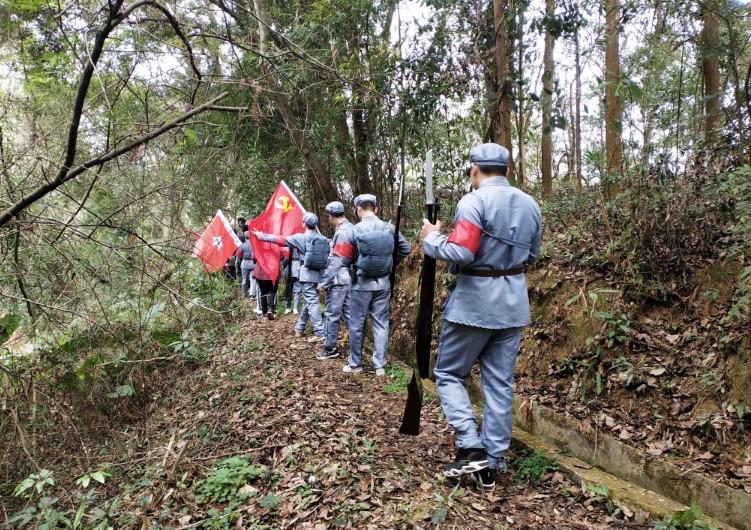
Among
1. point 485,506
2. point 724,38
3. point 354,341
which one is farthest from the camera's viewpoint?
point 724,38

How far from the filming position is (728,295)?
4.28 metres

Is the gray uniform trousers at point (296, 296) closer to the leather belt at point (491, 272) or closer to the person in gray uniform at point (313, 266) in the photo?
the person in gray uniform at point (313, 266)

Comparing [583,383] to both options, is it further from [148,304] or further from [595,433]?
[148,304]

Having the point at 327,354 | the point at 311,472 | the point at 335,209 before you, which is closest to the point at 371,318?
the point at 327,354

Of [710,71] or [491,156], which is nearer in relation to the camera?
[491,156]

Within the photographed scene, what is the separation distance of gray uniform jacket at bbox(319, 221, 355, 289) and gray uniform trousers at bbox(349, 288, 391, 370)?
0.49 m

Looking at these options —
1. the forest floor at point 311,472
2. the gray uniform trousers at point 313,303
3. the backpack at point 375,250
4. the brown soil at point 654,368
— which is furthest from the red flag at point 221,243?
the brown soil at point 654,368

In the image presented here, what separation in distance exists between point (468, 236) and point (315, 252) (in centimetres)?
494

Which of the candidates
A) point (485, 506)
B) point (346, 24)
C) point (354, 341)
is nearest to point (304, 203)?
point (346, 24)

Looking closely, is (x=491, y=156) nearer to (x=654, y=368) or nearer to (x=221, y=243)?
(x=654, y=368)

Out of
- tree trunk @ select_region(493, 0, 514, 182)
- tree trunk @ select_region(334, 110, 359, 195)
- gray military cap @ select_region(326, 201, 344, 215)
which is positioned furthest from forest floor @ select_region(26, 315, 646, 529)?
tree trunk @ select_region(334, 110, 359, 195)

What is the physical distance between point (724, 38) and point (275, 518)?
849cm

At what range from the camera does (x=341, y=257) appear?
6492mm

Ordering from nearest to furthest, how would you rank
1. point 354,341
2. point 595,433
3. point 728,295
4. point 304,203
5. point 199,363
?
point 595,433, point 728,295, point 354,341, point 199,363, point 304,203
